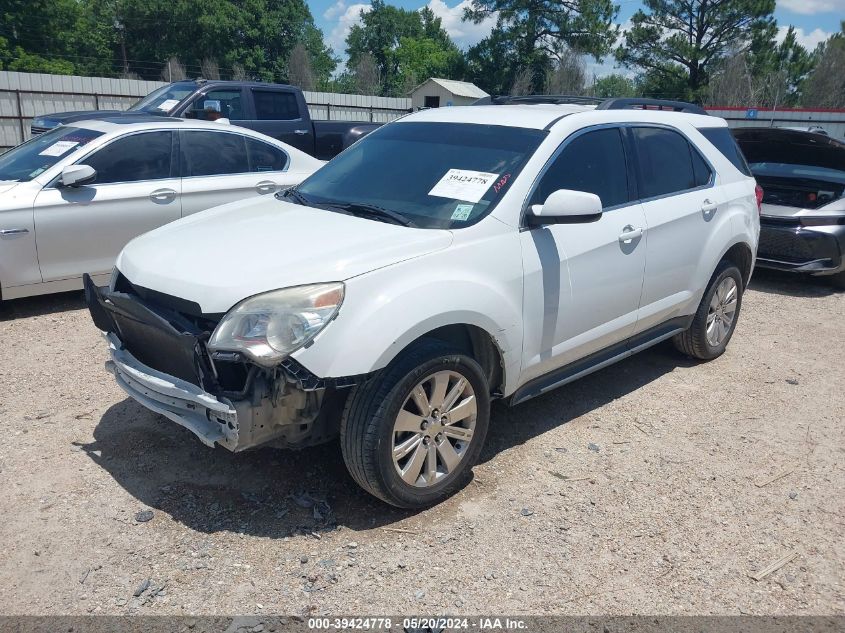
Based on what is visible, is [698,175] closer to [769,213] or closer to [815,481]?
[815,481]

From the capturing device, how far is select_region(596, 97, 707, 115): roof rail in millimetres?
4816

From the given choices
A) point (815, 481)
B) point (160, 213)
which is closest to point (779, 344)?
point (815, 481)

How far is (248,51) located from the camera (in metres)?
55.5

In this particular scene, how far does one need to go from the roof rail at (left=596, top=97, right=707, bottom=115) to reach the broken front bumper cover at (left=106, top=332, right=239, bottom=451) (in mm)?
3107

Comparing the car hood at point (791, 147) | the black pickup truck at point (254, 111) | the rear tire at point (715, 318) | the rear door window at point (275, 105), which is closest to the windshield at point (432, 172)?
the rear tire at point (715, 318)

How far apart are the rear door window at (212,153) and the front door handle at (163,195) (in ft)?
0.85

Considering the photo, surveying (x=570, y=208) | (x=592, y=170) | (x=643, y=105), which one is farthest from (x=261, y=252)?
(x=643, y=105)

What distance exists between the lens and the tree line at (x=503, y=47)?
142ft

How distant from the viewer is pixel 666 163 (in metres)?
4.73

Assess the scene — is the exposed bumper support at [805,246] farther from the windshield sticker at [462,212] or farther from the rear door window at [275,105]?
the rear door window at [275,105]

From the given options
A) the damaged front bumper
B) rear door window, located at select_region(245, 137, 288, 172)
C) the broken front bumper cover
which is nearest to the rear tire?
the damaged front bumper

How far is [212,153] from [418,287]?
440cm

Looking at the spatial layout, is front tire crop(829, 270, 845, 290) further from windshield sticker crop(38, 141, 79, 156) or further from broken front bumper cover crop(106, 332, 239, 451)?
windshield sticker crop(38, 141, 79, 156)

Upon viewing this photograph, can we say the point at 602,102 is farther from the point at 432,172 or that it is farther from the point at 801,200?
the point at 801,200
